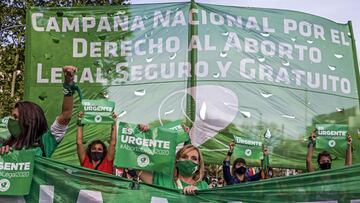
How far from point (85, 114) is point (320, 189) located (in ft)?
8.09

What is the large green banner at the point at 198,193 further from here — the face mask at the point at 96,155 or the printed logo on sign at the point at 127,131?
the face mask at the point at 96,155

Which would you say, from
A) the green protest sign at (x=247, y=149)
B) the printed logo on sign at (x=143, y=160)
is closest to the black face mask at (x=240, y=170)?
the green protest sign at (x=247, y=149)

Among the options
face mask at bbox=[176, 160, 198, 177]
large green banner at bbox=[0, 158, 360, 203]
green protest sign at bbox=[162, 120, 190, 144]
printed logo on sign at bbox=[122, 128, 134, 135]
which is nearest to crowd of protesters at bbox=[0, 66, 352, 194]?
face mask at bbox=[176, 160, 198, 177]

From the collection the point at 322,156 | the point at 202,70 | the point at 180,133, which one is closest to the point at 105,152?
the point at 180,133

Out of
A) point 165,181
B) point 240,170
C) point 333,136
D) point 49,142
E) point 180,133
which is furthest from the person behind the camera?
point 333,136

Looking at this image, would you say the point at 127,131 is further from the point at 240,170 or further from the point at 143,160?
the point at 240,170

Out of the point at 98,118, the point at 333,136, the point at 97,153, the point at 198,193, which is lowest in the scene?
the point at 198,193

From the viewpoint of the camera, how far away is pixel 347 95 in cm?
755

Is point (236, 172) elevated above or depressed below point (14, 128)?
below

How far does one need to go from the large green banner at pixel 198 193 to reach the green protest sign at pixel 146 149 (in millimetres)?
297

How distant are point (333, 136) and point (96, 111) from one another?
2.82 m

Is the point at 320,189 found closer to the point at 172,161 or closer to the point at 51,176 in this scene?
the point at 172,161

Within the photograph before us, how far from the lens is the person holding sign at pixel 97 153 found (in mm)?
6387

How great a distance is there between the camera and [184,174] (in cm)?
558
